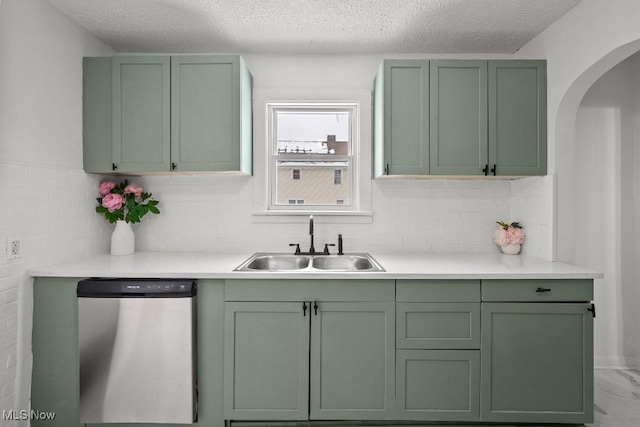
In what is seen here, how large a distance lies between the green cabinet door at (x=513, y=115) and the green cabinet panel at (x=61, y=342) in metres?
2.02

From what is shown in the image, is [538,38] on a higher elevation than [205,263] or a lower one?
higher

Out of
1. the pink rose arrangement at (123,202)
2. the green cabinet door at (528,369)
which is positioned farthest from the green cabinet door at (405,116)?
the pink rose arrangement at (123,202)

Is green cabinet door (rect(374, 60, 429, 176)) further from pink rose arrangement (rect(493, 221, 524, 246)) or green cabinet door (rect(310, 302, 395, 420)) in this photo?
green cabinet door (rect(310, 302, 395, 420))

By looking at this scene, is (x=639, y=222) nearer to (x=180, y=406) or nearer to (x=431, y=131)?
(x=431, y=131)

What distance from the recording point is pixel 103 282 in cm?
202

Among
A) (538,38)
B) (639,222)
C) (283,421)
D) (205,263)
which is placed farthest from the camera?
(639,222)

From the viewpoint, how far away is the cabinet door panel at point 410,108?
2.48 meters

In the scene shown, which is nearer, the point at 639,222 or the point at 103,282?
the point at 103,282

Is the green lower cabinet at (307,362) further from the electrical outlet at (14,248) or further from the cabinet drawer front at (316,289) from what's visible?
the electrical outlet at (14,248)

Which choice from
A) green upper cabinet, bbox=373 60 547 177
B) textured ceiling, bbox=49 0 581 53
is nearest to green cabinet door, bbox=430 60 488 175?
green upper cabinet, bbox=373 60 547 177

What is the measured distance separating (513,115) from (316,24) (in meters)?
1.45

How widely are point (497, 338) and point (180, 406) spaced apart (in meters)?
1.78

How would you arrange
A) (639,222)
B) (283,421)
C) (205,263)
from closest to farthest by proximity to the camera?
(283,421) < (205,263) < (639,222)

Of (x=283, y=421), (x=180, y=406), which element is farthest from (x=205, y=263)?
(x=283, y=421)
